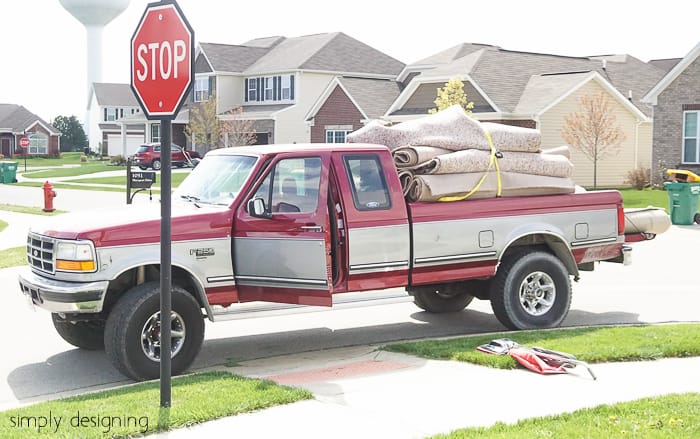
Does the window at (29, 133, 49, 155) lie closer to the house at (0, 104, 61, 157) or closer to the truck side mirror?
the house at (0, 104, 61, 157)

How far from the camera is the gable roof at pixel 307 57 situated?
60938mm

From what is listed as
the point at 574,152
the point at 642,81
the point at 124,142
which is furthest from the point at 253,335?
the point at 124,142

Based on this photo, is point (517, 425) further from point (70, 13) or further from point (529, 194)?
point (70, 13)

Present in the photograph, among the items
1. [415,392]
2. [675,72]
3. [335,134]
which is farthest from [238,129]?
[415,392]

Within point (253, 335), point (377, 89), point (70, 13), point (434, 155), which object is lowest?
point (253, 335)

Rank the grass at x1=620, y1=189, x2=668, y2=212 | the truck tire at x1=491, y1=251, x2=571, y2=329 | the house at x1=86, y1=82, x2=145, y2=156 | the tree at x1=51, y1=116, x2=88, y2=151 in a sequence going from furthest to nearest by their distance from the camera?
1. the tree at x1=51, y1=116, x2=88, y2=151
2. the house at x1=86, y1=82, x2=145, y2=156
3. the grass at x1=620, y1=189, x2=668, y2=212
4. the truck tire at x1=491, y1=251, x2=571, y2=329

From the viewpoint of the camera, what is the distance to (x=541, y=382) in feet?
26.3

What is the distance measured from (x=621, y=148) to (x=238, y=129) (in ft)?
78.9

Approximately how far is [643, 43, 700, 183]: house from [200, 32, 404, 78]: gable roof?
27.1 metres

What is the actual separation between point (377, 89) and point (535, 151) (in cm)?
4222

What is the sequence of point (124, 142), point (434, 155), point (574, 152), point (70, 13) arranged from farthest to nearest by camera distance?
1. point (70, 13)
2. point (124, 142)
3. point (574, 152)
4. point (434, 155)

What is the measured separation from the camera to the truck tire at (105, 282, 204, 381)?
332 inches

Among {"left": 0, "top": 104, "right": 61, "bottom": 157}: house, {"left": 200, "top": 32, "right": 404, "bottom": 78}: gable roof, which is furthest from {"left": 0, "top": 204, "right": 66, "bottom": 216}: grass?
{"left": 0, "top": 104, "right": 61, "bottom": 157}: house

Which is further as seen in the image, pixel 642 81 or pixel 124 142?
pixel 124 142
